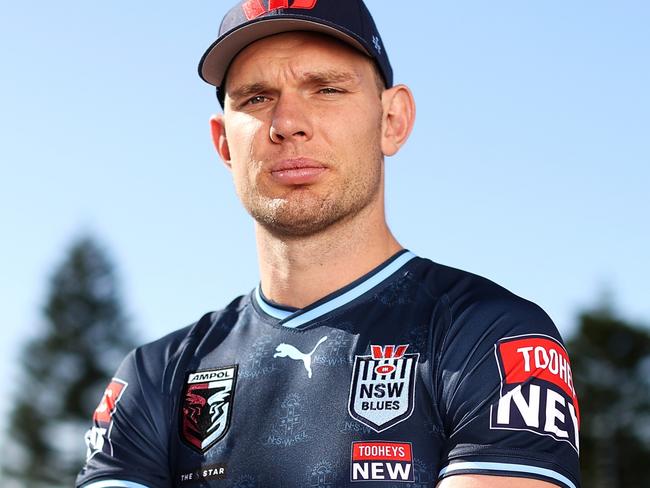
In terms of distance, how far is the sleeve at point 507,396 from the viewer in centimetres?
356

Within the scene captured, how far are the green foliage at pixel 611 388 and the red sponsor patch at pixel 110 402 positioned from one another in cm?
6181

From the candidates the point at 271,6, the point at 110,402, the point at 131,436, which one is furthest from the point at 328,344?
the point at 271,6

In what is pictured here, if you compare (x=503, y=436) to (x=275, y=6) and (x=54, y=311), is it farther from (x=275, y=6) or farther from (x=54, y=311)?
(x=54, y=311)

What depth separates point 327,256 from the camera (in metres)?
4.38

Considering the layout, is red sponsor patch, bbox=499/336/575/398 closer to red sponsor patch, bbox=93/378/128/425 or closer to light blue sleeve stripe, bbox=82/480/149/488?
light blue sleeve stripe, bbox=82/480/149/488

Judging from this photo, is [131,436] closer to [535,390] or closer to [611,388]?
[535,390]

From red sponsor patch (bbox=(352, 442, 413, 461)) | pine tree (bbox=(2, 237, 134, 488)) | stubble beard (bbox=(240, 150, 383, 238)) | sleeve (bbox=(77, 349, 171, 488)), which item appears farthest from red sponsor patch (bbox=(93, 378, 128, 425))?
pine tree (bbox=(2, 237, 134, 488))

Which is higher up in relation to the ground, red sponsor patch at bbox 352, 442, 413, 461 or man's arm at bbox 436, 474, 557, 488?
red sponsor patch at bbox 352, 442, 413, 461

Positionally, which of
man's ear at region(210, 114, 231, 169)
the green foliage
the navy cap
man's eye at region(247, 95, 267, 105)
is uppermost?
the navy cap

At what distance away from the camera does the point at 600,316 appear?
2554 inches

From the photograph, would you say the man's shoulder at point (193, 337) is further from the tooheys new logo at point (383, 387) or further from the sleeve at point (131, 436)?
the tooheys new logo at point (383, 387)

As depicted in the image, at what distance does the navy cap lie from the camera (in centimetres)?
432

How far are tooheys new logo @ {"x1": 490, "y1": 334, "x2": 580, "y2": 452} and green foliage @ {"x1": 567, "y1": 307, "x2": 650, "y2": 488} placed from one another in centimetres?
6216

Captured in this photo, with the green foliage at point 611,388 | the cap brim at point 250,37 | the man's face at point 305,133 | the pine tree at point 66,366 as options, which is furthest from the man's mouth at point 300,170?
the green foliage at point 611,388
